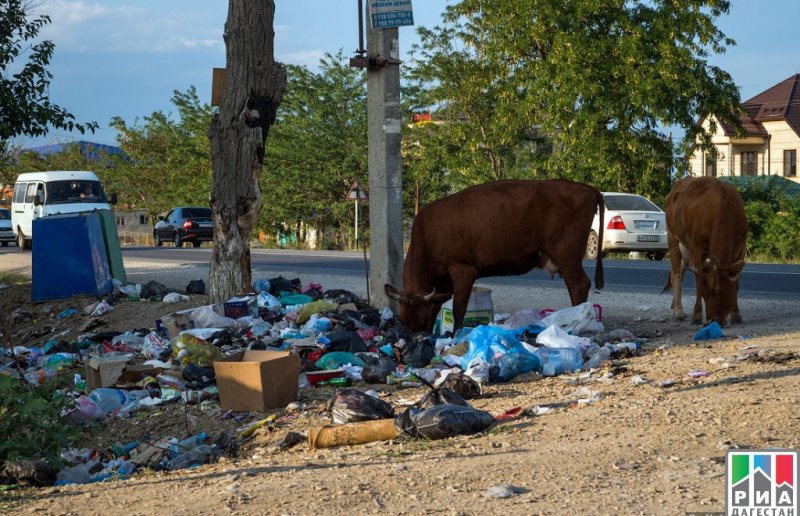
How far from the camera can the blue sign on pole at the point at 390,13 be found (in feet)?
38.3

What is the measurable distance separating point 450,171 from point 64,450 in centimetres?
3229

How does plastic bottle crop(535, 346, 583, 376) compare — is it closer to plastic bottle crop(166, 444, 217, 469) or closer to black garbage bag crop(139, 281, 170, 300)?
plastic bottle crop(166, 444, 217, 469)

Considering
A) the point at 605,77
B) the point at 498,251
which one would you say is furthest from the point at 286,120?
the point at 498,251

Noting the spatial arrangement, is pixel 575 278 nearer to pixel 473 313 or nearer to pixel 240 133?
pixel 473 313

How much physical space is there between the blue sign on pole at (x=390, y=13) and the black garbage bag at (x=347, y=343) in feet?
12.6

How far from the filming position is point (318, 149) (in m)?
42.6

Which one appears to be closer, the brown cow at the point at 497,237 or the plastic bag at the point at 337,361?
the plastic bag at the point at 337,361

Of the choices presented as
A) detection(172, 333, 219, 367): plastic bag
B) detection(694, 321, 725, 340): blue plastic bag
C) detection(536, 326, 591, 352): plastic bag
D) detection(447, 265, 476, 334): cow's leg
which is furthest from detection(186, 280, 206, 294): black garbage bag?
detection(694, 321, 725, 340): blue plastic bag

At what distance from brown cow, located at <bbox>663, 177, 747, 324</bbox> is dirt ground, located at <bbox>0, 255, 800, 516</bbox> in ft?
5.55

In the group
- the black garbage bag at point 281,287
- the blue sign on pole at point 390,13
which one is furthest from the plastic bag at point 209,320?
the blue sign on pole at point 390,13

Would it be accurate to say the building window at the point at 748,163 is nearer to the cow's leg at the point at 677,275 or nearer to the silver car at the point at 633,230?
the silver car at the point at 633,230

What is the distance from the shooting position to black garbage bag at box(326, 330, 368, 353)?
9.84 m

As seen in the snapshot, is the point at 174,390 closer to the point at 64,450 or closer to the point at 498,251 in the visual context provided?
the point at 64,450

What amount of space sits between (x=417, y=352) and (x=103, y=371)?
285 cm
